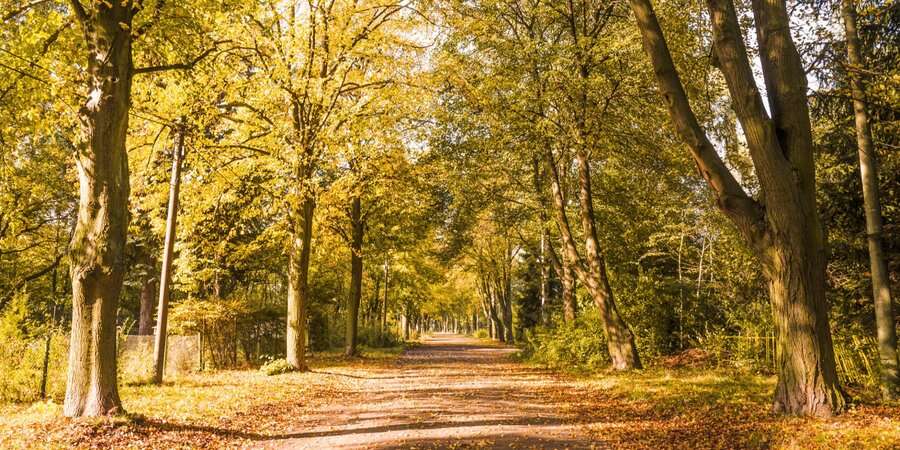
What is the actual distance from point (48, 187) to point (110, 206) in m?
20.9

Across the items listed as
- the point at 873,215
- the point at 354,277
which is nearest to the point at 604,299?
the point at 873,215

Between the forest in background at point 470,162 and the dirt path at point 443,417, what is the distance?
9.43ft

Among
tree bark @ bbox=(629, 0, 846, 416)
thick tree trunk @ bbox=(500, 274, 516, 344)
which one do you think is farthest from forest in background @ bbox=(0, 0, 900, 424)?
thick tree trunk @ bbox=(500, 274, 516, 344)

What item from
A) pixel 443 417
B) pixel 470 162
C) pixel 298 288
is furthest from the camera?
pixel 470 162

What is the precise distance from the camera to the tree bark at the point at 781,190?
738 centimetres

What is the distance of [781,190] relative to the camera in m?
7.44

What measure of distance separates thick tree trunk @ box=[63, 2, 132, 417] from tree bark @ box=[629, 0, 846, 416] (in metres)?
7.44

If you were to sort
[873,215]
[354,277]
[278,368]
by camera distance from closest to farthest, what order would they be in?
[873,215] → [278,368] → [354,277]

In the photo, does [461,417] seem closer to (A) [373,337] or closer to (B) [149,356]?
(B) [149,356]

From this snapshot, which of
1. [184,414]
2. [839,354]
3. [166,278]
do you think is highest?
[166,278]

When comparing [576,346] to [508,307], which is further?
[508,307]

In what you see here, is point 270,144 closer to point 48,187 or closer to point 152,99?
point 152,99

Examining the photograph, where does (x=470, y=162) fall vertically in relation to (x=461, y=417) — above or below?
above

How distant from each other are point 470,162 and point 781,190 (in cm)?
1301
